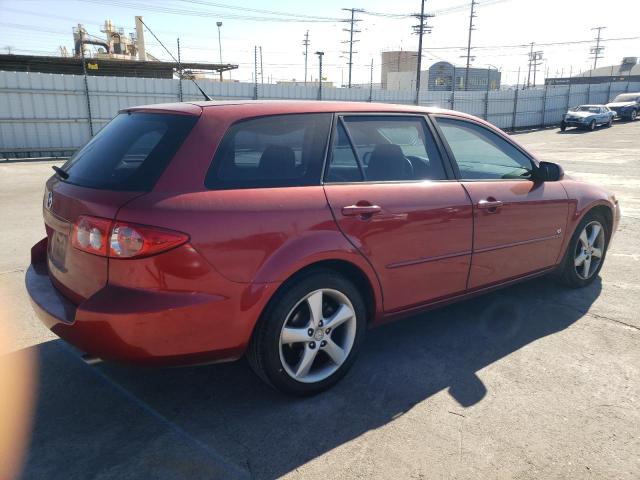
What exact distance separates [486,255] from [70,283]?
2682mm

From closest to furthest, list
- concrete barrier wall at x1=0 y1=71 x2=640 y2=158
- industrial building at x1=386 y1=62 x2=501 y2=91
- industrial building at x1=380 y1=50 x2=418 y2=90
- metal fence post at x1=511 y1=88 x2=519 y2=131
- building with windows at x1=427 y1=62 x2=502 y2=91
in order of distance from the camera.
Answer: concrete barrier wall at x1=0 y1=71 x2=640 y2=158
metal fence post at x1=511 y1=88 x2=519 y2=131
industrial building at x1=386 y1=62 x2=501 y2=91
building with windows at x1=427 y1=62 x2=502 y2=91
industrial building at x1=380 y1=50 x2=418 y2=90

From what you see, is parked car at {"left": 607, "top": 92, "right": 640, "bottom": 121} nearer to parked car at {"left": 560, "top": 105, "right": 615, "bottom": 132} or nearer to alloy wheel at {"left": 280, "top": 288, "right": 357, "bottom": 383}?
parked car at {"left": 560, "top": 105, "right": 615, "bottom": 132}

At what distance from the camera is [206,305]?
249cm

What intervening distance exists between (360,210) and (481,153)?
5.37ft

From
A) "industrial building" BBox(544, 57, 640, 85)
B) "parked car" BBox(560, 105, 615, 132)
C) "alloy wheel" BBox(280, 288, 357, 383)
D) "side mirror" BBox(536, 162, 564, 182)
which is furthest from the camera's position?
"industrial building" BBox(544, 57, 640, 85)

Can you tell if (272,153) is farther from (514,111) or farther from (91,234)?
(514,111)

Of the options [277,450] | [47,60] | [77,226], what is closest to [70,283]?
[77,226]

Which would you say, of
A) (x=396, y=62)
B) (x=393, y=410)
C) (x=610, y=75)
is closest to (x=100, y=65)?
(x=393, y=410)

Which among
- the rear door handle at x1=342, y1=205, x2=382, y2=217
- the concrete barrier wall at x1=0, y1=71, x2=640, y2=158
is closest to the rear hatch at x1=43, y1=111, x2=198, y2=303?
the rear door handle at x1=342, y1=205, x2=382, y2=217

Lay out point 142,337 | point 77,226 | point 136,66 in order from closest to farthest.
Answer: point 142,337 < point 77,226 < point 136,66

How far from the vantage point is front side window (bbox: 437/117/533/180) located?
3744mm

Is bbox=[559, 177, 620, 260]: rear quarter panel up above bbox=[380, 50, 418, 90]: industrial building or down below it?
below

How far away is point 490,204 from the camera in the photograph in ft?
12.0

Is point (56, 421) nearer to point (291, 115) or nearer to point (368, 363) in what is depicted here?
point (368, 363)
